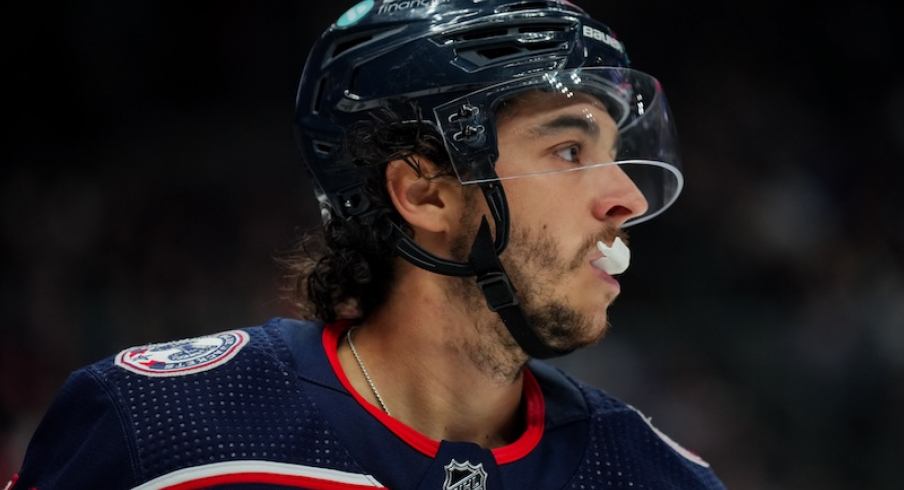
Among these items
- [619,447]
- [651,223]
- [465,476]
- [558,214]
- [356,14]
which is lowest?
[651,223]

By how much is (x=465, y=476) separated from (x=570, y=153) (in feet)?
2.17

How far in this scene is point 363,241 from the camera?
7.07ft

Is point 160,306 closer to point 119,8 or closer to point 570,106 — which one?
point 119,8

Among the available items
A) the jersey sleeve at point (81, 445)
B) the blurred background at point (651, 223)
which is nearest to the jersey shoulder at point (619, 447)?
the jersey sleeve at point (81, 445)

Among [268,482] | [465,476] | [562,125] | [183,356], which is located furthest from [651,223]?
[268,482]

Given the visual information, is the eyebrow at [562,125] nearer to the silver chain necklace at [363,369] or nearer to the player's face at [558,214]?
the player's face at [558,214]

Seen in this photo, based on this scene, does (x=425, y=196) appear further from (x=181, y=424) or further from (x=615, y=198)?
(x=181, y=424)

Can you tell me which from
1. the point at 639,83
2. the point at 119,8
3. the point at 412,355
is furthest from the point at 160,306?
the point at 639,83

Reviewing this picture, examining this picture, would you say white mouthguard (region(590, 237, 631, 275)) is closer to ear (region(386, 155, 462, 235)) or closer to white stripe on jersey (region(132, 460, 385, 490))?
ear (region(386, 155, 462, 235))

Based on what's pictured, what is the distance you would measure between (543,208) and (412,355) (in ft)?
1.31

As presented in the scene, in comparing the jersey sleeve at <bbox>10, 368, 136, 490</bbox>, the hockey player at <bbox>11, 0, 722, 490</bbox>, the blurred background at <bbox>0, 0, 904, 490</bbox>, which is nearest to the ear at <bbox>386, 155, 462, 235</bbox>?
the hockey player at <bbox>11, 0, 722, 490</bbox>

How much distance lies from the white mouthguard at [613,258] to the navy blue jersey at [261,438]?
0.36 m

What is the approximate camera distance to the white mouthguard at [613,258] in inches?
77.0

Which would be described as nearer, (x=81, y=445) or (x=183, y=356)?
(x=81, y=445)
